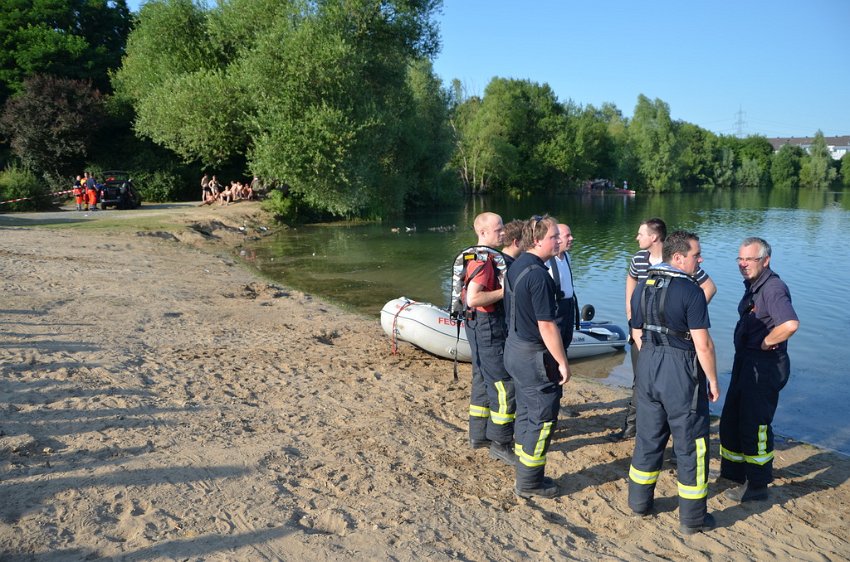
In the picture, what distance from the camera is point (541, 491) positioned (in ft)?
15.3

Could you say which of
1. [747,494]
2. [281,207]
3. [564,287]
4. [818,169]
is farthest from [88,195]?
[818,169]

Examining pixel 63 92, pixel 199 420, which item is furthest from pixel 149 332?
pixel 63 92

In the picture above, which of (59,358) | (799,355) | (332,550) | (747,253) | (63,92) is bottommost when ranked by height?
(799,355)

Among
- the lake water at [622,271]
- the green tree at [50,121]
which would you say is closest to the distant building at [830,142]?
the lake water at [622,271]

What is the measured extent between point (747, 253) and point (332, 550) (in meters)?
3.54

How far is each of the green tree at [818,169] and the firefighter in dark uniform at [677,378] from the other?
301 feet

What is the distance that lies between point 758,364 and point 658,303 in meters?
1.21

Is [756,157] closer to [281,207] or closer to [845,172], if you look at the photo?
[845,172]

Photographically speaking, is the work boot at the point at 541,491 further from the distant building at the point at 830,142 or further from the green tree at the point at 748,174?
the distant building at the point at 830,142

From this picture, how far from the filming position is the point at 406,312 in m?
8.67

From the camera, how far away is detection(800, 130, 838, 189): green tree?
82.4m

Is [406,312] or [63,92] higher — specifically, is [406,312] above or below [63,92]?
below

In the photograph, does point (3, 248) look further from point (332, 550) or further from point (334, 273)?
point (332, 550)

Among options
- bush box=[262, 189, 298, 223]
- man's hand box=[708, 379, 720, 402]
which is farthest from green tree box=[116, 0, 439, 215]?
man's hand box=[708, 379, 720, 402]
